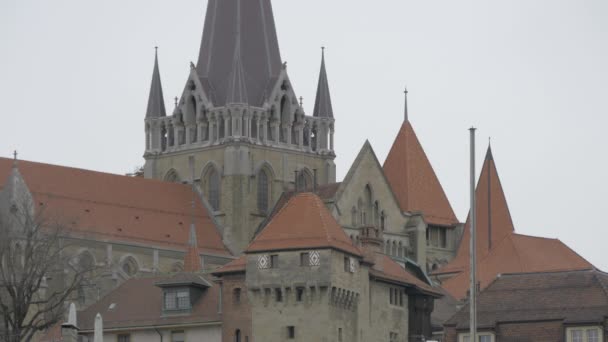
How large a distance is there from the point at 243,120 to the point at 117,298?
4201 cm

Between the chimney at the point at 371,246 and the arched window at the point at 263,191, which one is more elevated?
the arched window at the point at 263,191

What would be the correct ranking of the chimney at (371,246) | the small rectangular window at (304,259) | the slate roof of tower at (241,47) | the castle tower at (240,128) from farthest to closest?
the slate roof of tower at (241,47) → the castle tower at (240,128) → the chimney at (371,246) → the small rectangular window at (304,259)

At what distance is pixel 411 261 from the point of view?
142 m

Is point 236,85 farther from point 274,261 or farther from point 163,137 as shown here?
point 274,261

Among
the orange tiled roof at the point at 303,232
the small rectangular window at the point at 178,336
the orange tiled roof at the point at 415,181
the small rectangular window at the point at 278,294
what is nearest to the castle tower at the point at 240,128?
the orange tiled roof at the point at 415,181

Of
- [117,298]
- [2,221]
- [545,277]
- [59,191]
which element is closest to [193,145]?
[59,191]

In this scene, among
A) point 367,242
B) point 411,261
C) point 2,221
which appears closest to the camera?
point 367,242

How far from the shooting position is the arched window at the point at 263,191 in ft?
504

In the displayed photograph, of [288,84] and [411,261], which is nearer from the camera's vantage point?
[411,261]

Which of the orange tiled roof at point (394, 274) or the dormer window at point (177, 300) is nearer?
the dormer window at point (177, 300)

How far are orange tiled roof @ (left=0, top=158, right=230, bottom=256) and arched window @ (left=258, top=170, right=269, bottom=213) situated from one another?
12.4ft

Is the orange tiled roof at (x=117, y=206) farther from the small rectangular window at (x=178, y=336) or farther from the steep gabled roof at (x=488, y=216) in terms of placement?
the small rectangular window at (x=178, y=336)

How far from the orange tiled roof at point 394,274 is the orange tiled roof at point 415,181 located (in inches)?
1601

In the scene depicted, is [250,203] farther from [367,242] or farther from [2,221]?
[367,242]
